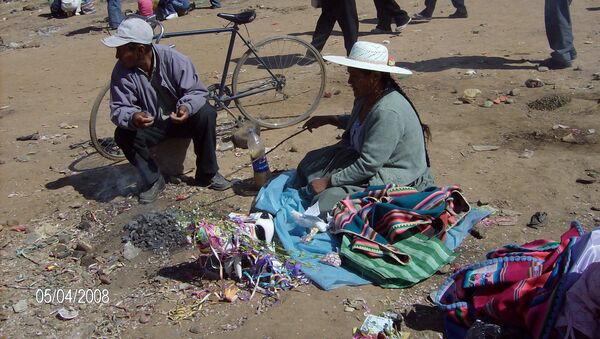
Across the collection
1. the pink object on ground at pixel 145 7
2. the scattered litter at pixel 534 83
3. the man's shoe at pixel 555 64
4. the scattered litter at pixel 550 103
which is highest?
the pink object on ground at pixel 145 7

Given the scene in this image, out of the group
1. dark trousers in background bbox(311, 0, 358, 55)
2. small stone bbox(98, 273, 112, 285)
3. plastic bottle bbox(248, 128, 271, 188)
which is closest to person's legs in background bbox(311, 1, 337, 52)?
dark trousers in background bbox(311, 0, 358, 55)

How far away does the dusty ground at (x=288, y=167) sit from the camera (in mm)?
3131

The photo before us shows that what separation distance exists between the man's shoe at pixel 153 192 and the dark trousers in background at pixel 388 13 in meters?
5.14

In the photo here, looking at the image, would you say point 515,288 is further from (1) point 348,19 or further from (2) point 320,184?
(1) point 348,19

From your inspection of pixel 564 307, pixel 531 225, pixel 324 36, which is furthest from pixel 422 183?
pixel 324 36

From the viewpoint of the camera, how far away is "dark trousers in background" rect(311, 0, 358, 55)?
7.13 metres

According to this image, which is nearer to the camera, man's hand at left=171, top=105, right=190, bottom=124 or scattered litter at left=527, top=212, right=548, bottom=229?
scattered litter at left=527, top=212, right=548, bottom=229

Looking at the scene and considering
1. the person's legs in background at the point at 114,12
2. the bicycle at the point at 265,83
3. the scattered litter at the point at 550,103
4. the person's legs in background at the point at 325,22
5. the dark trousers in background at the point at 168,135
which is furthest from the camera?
the person's legs in background at the point at 114,12

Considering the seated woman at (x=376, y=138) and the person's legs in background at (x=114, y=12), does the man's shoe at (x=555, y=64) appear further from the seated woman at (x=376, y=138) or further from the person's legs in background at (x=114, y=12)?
the person's legs in background at (x=114, y=12)

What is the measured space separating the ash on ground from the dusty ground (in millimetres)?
96

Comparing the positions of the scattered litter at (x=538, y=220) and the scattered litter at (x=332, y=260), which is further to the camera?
the scattered litter at (x=538, y=220)

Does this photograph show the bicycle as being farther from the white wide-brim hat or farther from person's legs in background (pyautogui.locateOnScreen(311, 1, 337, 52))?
the white wide-brim hat

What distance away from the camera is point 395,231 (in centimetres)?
336
